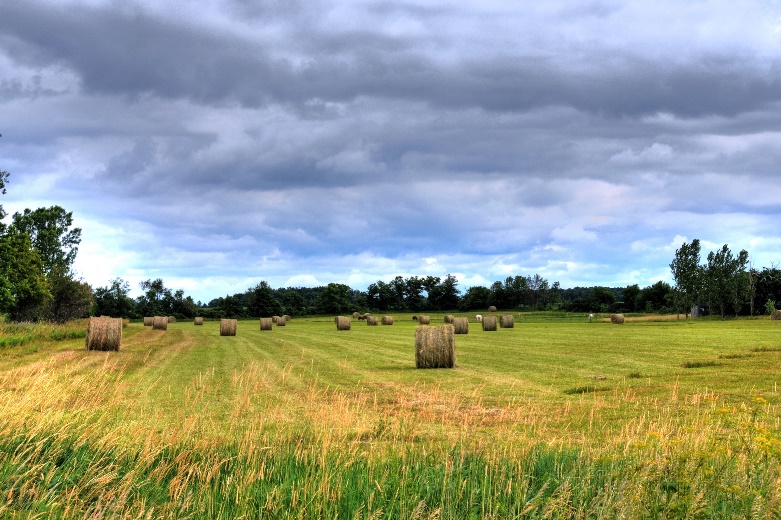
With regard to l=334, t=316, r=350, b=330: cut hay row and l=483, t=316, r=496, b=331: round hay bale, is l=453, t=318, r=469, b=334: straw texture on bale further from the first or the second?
l=334, t=316, r=350, b=330: cut hay row

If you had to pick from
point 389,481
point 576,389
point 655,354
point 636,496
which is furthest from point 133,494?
point 655,354

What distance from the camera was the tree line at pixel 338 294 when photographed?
2936 inches

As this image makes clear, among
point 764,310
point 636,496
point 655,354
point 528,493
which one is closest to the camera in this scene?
point 636,496

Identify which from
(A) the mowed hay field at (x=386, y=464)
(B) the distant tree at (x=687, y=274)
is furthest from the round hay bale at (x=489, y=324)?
(B) the distant tree at (x=687, y=274)

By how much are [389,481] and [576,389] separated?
10627 mm

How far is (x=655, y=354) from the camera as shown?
2762 cm

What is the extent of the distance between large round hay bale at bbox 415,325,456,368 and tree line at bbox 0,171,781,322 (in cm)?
4926

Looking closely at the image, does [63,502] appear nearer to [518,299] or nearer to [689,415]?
[689,415]

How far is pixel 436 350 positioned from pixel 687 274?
91.4 metres

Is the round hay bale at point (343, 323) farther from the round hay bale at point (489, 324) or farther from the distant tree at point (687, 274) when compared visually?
the distant tree at point (687, 274)

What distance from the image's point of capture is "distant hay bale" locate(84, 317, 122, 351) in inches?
1270

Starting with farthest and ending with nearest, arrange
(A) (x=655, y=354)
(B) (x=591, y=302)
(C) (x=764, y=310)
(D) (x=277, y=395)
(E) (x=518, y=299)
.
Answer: (E) (x=518, y=299) < (B) (x=591, y=302) < (C) (x=764, y=310) < (A) (x=655, y=354) < (D) (x=277, y=395)

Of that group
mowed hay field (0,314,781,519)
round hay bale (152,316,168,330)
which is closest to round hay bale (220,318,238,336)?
round hay bale (152,316,168,330)

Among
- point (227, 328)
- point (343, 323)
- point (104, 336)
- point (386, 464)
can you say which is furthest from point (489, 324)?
point (386, 464)
